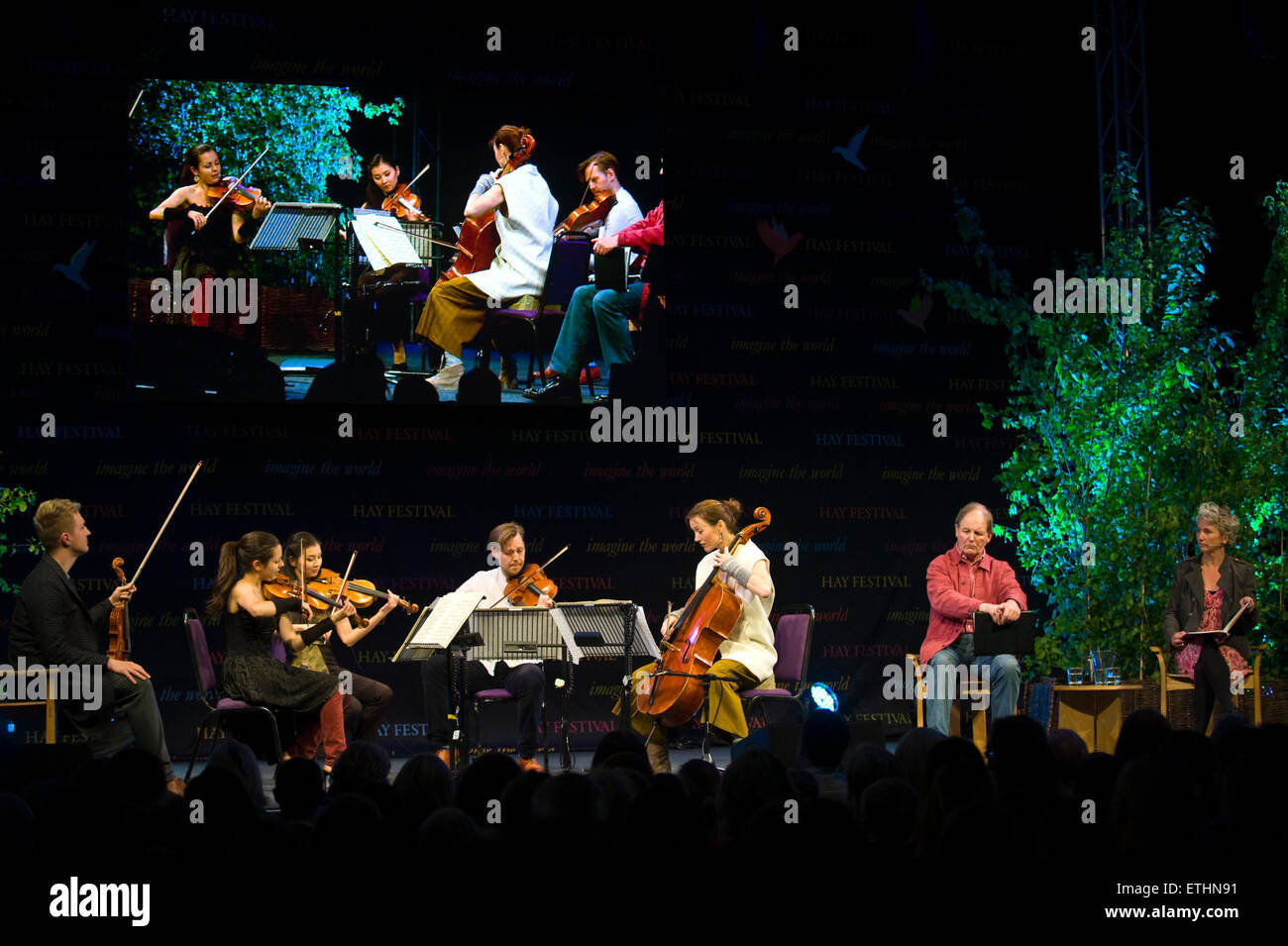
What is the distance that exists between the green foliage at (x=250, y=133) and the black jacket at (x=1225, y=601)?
4.76 m

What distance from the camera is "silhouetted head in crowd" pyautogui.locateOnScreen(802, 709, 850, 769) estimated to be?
421cm

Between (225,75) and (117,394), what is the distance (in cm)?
181

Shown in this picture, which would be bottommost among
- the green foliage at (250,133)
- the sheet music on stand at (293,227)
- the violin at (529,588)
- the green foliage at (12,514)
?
the violin at (529,588)

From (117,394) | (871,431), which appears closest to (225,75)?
(117,394)

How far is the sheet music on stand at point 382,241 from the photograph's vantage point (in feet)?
24.3

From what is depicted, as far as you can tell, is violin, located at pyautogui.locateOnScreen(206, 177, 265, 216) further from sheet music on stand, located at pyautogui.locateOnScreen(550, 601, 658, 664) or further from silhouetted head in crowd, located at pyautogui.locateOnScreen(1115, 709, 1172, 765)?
silhouetted head in crowd, located at pyautogui.locateOnScreen(1115, 709, 1172, 765)

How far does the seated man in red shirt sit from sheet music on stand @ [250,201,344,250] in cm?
367

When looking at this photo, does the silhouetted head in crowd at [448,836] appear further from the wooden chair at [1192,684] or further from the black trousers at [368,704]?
the wooden chair at [1192,684]

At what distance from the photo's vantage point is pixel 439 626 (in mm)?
6188

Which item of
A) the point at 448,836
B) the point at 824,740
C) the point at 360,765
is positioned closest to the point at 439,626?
the point at 824,740

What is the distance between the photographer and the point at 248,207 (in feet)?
23.9

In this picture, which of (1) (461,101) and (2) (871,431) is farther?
(2) (871,431)

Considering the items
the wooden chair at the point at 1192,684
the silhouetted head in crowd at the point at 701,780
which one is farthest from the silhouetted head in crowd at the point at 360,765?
the wooden chair at the point at 1192,684
